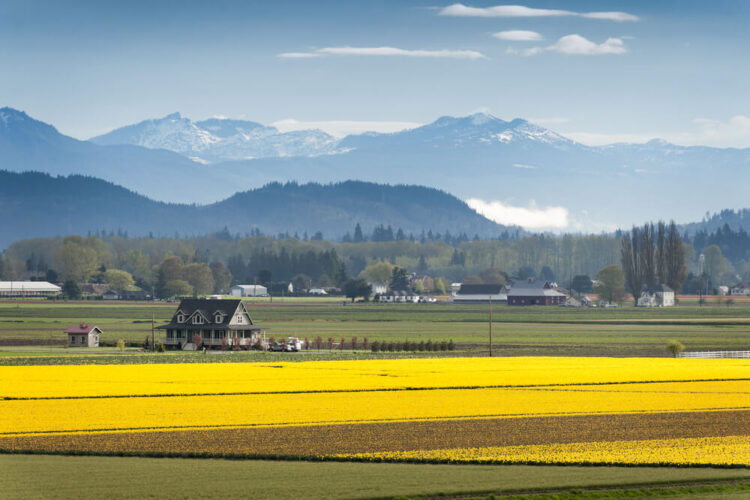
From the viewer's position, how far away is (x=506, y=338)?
375 feet

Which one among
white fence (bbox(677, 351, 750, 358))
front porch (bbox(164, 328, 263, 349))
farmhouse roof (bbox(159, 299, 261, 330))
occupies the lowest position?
white fence (bbox(677, 351, 750, 358))

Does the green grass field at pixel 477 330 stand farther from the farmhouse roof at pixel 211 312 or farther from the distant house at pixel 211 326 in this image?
the farmhouse roof at pixel 211 312

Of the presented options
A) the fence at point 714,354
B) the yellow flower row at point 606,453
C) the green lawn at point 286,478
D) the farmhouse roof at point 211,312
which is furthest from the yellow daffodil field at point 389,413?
the farmhouse roof at point 211,312

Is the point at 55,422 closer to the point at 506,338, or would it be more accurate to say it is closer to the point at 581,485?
the point at 581,485

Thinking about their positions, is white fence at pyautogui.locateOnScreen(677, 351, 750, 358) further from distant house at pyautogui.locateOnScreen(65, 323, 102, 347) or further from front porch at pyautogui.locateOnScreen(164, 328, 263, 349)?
distant house at pyautogui.locateOnScreen(65, 323, 102, 347)

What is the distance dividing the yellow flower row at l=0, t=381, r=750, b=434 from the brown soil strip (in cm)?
184

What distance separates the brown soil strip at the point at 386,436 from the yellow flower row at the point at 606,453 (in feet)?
3.50

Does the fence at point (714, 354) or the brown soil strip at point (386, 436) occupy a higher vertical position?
the brown soil strip at point (386, 436)

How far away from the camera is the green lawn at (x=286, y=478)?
29125 millimetres

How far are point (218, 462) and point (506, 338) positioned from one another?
8279 centimetres

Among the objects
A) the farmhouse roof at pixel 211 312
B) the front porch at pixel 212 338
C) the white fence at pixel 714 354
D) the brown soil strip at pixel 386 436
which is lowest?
the white fence at pixel 714 354

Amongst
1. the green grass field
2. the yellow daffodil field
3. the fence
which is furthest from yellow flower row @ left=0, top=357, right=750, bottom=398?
the green grass field

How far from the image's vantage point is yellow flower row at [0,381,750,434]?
137ft

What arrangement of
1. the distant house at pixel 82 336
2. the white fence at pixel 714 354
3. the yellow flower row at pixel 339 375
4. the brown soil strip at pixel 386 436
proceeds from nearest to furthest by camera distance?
the brown soil strip at pixel 386 436
the yellow flower row at pixel 339 375
the white fence at pixel 714 354
the distant house at pixel 82 336
